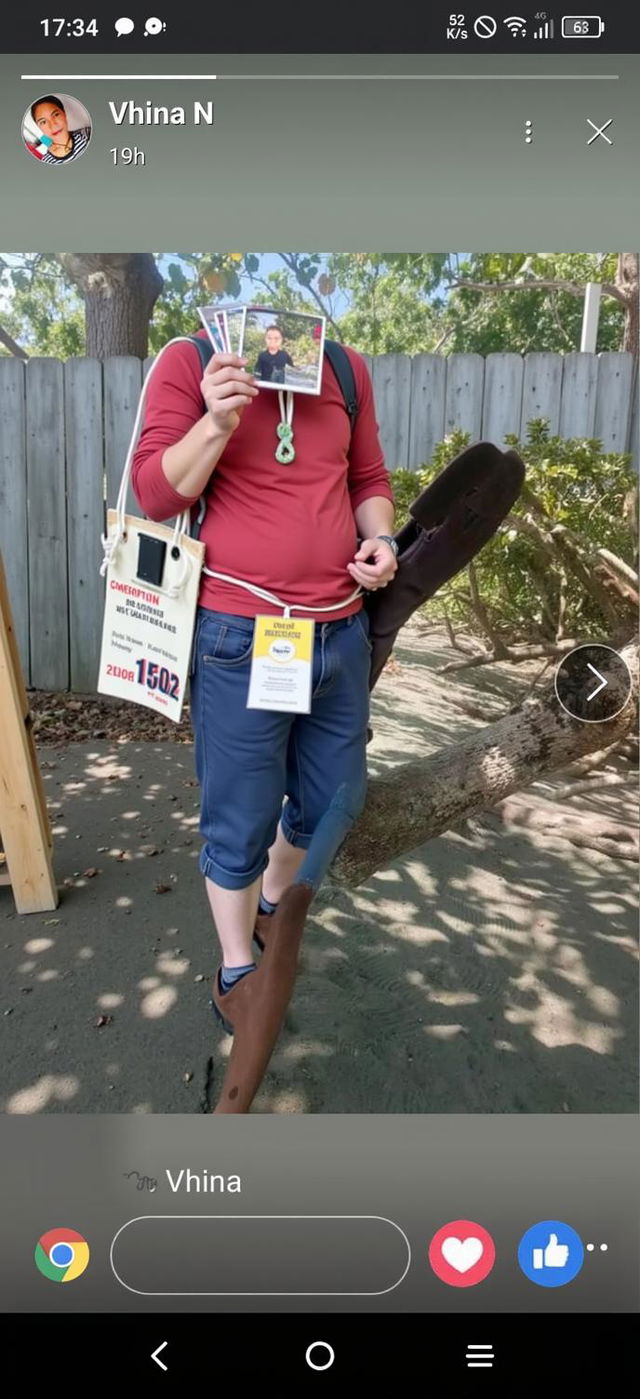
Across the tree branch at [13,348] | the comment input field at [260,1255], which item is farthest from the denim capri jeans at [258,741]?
the tree branch at [13,348]

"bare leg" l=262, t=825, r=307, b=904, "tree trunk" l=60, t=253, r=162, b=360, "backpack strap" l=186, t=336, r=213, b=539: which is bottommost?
"bare leg" l=262, t=825, r=307, b=904

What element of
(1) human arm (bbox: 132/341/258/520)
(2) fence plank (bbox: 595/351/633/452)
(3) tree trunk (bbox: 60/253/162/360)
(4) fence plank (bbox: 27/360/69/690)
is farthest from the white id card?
(4) fence plank (bbox: 27/360/69/690)

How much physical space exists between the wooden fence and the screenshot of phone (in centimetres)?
131

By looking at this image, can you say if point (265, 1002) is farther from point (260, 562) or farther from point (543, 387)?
point (543, 387)

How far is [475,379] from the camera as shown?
12.4 feet

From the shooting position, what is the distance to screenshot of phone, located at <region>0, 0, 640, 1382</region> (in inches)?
32.3

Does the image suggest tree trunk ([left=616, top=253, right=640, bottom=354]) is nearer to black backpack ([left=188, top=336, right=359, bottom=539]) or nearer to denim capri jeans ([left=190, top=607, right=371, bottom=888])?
black backpack ([left=188, top=336, right=359, bottom=539])

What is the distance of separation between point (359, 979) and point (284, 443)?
57.1 inches

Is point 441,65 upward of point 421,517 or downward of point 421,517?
upward

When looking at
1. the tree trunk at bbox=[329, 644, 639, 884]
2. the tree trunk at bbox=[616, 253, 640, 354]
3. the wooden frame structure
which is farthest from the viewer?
the wooden frame structure

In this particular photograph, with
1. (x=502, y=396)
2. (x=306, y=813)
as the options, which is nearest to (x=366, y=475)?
(x=306, y=813)
